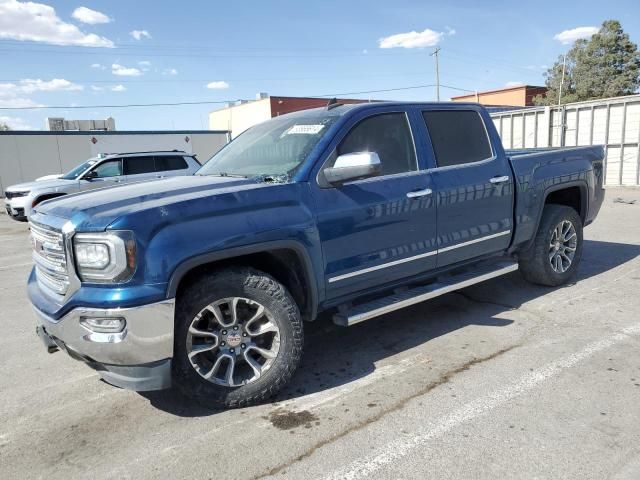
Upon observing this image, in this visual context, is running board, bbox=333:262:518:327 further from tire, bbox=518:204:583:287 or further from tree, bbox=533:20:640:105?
tree, bbox=533:20:640:105

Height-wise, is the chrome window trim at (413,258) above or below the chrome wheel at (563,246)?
above

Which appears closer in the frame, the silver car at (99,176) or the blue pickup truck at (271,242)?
the blue pickup truck at (271,242)

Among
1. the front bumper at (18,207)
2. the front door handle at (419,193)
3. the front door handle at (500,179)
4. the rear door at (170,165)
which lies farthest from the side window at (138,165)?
the front door handle at (419,193)

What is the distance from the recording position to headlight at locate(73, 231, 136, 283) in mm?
2723

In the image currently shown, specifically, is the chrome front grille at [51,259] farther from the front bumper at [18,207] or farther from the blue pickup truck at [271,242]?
the front bumper at [18,207]

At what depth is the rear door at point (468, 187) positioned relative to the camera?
4.21 meters

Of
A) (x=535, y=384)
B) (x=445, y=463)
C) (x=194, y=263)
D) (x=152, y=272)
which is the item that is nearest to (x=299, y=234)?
(x=194, y=263)

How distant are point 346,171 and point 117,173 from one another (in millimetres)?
11326

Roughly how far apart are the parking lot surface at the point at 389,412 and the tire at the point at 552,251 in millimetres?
632

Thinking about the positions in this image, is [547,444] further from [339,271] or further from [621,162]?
[621,162]

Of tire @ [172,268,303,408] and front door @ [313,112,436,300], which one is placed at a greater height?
front door @ [313,112,436,300]

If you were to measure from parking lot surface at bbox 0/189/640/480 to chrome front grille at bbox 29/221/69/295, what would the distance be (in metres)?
0.88

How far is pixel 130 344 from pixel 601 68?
58.0 m

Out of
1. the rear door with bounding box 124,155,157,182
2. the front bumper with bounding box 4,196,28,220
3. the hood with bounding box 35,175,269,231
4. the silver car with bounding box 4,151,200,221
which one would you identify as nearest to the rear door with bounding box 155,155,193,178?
the silver car with bounding box 4,151,200,221
